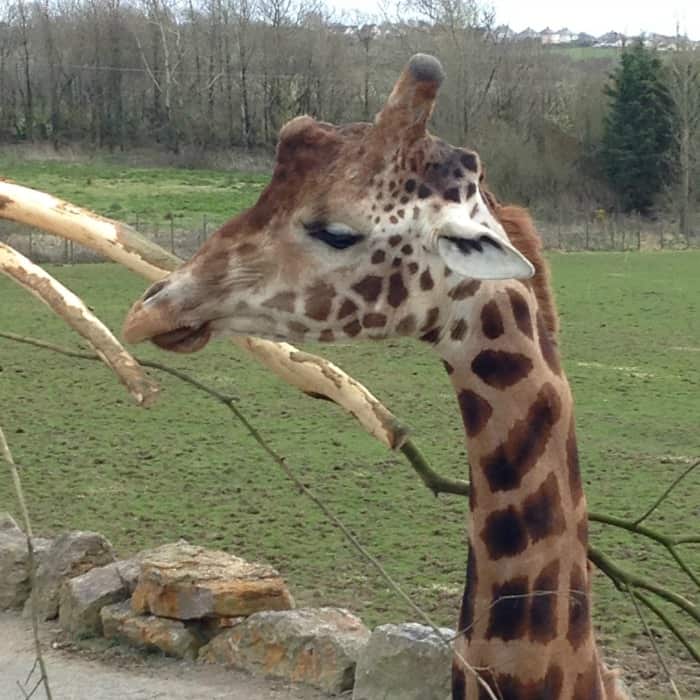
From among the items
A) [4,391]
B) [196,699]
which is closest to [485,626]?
[196,699]

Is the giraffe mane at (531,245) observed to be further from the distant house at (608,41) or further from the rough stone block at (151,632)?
the distant house at (608,41)

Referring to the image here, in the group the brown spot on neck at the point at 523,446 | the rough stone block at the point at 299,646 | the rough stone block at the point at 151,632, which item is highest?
the brown spot on neck at the point at 523,446

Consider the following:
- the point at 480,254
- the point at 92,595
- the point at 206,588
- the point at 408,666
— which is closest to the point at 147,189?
the point at 92,595

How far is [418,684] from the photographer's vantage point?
14.0 feet

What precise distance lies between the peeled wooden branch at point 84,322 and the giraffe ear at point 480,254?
0.47m

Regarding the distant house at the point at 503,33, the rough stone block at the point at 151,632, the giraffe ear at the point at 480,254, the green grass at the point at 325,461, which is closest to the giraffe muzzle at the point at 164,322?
the giraffe ear at the point at 480,254

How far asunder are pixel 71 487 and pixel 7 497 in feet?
1.21

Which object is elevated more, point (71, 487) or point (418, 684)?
point (418, 684)

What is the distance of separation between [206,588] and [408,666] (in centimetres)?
106

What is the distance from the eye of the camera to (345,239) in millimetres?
2004

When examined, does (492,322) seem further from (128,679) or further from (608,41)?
(608,41)

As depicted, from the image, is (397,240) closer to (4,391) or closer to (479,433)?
(479,433)

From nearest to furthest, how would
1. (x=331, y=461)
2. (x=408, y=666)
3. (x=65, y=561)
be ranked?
(x=408, y=666)
(x=65, y=561)
(x=331, y=461)

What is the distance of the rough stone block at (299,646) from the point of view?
466 cm
